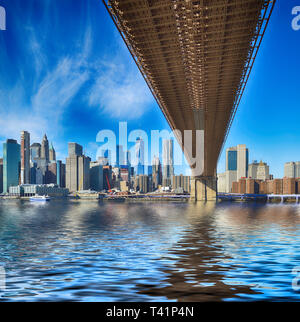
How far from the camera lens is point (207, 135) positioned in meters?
49.4

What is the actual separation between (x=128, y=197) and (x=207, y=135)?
112 metres

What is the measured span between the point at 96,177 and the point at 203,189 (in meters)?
96.8

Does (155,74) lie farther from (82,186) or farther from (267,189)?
(267,189)

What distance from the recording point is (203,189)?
102 meters

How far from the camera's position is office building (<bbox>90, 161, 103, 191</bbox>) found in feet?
601

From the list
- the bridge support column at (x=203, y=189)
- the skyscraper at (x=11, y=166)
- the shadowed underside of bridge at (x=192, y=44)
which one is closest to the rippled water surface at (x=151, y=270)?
the shadowed underside of bridge at (x=192, y=44)

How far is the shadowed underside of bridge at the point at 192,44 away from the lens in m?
19.0

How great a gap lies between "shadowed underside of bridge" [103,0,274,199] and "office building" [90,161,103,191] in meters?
152

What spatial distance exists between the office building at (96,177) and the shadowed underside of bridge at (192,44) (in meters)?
152

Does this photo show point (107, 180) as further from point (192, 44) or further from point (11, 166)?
point (192, 44)

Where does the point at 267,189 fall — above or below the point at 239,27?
below
